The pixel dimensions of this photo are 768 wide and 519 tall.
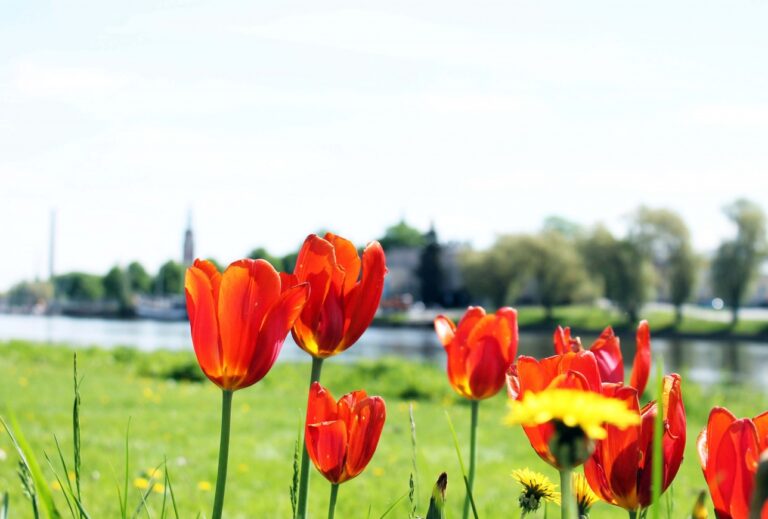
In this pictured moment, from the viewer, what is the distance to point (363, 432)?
0.88 meters

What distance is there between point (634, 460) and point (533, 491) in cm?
14

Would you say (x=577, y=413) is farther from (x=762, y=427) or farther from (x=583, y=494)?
(x=583, y=494)

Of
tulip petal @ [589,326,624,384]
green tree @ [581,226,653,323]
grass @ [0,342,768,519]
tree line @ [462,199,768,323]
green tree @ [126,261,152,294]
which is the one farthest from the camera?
green tree @ [126,261,152,294]

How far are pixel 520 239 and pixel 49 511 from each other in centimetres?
5138

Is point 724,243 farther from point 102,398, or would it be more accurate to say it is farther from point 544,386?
point 544,386

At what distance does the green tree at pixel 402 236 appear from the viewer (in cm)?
8881

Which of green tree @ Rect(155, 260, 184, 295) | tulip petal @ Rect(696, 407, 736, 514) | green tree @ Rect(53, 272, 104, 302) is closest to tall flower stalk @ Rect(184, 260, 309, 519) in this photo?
tulip petal @ Rect(696, 407, 736, 514)

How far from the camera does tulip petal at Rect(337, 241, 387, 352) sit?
0.94m

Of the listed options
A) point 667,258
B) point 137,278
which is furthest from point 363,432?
point 137,278

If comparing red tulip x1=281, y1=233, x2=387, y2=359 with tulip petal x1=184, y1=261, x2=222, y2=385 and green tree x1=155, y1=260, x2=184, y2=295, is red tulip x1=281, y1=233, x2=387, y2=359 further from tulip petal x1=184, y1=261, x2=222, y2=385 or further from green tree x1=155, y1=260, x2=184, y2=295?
green tree x1=155, y1=260, x2=184, y2=295

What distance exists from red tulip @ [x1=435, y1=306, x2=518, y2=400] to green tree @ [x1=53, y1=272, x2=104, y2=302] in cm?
9619

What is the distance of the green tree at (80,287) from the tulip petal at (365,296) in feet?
316

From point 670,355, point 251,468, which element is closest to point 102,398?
point 251,468

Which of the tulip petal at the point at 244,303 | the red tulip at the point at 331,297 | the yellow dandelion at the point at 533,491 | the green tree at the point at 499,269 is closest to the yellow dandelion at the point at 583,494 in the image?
the yellow dandelion at the point at 533,491
